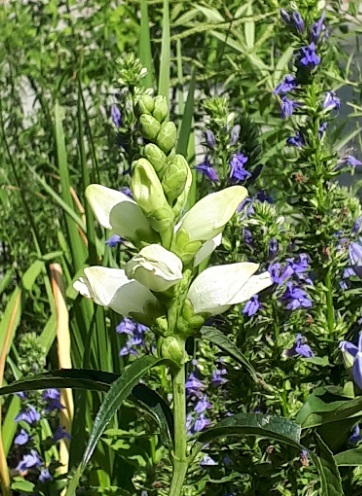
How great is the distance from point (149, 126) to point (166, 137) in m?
0.02

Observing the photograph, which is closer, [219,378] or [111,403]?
[111,403]

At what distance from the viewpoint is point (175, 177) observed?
2.65ft

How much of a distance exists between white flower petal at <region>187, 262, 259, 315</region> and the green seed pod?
0.43 ft

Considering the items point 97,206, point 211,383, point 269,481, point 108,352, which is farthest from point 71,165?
point 97,206

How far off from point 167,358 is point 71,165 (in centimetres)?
181

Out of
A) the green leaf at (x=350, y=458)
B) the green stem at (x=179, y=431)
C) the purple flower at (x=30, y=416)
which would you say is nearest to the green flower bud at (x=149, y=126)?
the green stem at (x=179, y=431)

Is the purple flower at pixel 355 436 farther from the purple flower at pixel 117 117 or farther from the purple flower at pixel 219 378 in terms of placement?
the purple flower at pixel 117 117

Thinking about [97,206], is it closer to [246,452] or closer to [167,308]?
[167,308]

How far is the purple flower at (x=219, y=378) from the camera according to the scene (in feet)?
4.49

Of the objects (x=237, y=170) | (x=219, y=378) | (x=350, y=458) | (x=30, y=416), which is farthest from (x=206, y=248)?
(x=30, y=416)

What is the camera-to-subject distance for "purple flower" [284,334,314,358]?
4.16ft

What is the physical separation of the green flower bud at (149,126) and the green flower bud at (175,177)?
0.11 feet

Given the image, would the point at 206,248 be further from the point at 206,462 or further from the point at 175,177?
the point at 206,462

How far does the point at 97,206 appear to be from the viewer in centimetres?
85
